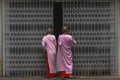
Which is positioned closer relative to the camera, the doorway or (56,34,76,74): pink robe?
(56,34,76,74): pink robe

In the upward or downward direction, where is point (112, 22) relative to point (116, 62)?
upward

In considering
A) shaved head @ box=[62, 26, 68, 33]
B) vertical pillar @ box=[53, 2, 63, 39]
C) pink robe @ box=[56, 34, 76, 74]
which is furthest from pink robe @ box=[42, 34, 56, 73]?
vertical pillar @ box=[53, 2, 63, 39]

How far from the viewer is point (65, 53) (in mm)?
15734

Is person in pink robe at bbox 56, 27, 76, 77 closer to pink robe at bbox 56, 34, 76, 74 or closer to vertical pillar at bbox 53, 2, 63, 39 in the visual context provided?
pink robe at bbox 56, 34, 76, 74

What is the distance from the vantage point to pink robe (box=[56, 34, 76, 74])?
1564cm

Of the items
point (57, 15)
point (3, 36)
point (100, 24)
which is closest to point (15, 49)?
point (3, 36)

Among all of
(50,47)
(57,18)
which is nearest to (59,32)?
(57,18)

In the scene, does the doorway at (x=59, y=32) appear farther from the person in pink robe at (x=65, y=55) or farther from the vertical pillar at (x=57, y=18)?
the person in pink robe at (x=65, y=55)

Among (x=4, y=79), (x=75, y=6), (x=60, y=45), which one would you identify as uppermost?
(x=75, y=6)

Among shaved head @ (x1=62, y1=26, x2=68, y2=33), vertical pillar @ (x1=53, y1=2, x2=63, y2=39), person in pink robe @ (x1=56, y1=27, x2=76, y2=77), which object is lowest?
person in pink robe @ (x1=56, y1=27, x2=76, y2=77)

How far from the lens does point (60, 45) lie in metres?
15.7

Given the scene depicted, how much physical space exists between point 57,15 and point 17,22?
1.28 m

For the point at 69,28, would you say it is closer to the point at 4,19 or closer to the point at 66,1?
the point at 66,1

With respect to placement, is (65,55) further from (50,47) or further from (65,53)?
(50,47)
